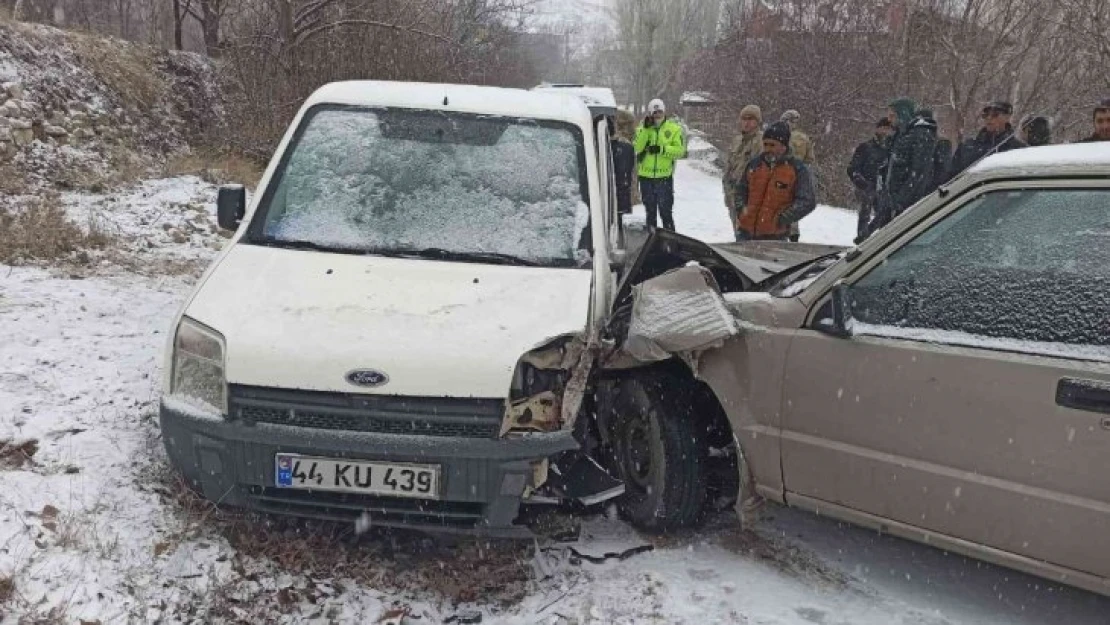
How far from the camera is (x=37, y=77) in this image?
10.8 metres

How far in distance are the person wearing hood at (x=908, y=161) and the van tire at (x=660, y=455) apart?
4.39m

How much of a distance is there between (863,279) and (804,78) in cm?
2451

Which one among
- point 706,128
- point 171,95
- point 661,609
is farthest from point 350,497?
point 706,128

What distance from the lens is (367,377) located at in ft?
10.2

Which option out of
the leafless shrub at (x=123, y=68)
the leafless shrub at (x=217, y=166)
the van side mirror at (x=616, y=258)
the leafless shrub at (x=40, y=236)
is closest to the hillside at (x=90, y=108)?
the leafless shrub at (x=123, y=68)

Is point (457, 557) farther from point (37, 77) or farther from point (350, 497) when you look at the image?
point (37, 77)

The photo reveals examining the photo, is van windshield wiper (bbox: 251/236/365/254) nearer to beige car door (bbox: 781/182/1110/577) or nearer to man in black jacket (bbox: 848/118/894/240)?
beige car door (bbox: 781/182/1110/577)

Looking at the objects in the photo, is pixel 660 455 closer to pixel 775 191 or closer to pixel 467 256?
pixel 467 256

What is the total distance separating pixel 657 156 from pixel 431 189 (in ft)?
24.5

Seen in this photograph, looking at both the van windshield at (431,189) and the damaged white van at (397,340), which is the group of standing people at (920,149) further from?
the damaged white van at (397,340)

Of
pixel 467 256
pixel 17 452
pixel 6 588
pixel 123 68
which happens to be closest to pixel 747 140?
pixel 467 256

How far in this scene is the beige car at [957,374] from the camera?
2646 millimetres

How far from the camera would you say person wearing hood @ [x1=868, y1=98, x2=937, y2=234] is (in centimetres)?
756

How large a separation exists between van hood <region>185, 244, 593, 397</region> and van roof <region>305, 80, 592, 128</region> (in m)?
1.10
